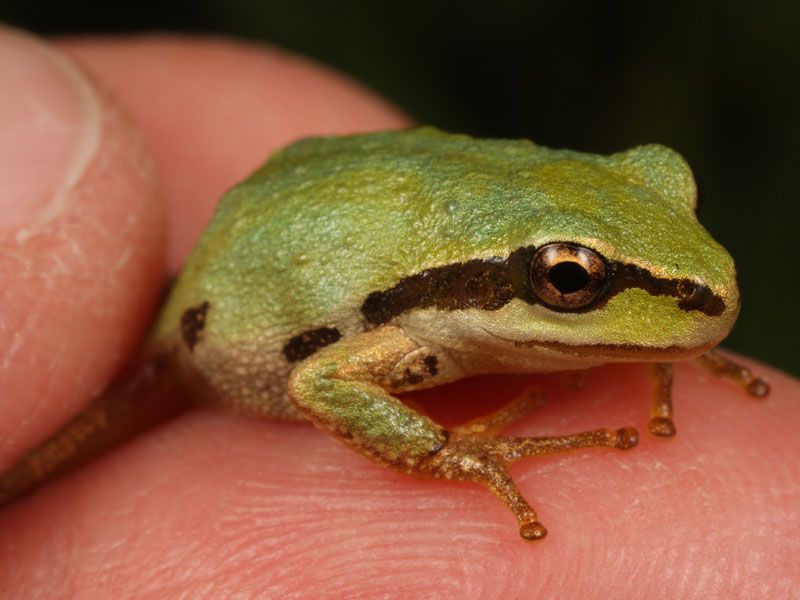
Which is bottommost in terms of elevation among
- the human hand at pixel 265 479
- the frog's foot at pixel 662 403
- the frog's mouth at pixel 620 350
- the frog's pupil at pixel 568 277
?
the human hand at pixel 265 479

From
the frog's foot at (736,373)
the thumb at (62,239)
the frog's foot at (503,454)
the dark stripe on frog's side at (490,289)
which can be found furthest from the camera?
the frog's foot at (736,373)

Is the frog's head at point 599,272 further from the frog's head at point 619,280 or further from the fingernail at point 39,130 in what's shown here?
the fingernail at point 39,130

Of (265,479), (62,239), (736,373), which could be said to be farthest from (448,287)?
(62,239)

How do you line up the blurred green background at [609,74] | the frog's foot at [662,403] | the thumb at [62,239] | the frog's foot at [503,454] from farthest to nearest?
the blurred green background at [609,74] → the thumb at [62,239] → the frog's foot at [662,403] → the frog's foot at [503,454]

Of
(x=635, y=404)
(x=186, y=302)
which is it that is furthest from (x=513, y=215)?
(x=186, y=302)

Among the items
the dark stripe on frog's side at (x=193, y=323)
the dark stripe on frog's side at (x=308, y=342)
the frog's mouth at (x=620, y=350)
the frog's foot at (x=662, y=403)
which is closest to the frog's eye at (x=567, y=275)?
the frog's mouth at (x=620, y=350)

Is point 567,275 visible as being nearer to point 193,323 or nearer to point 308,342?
point 308,342

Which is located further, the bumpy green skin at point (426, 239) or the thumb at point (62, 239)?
the thumb at point (62, 239)
